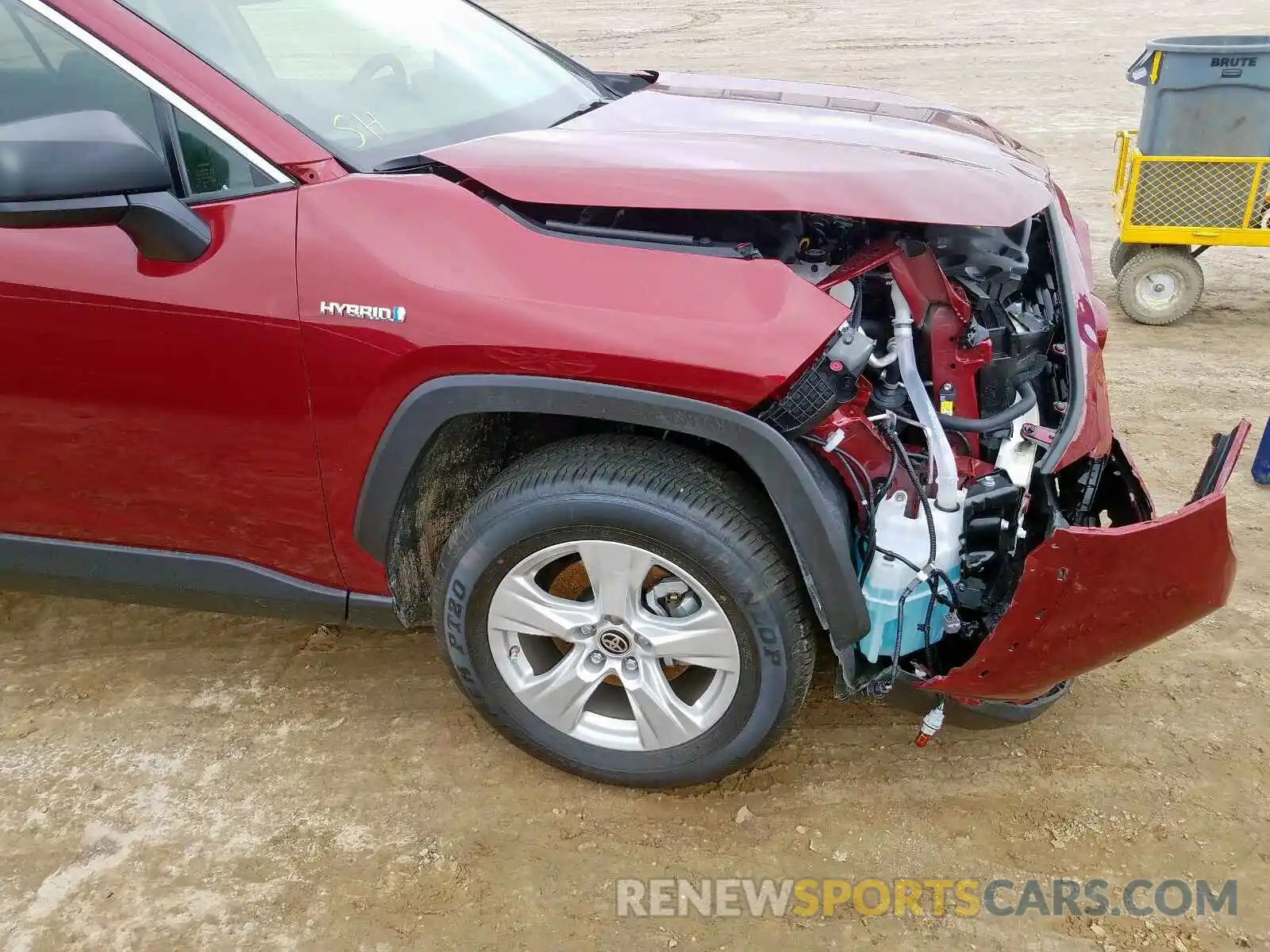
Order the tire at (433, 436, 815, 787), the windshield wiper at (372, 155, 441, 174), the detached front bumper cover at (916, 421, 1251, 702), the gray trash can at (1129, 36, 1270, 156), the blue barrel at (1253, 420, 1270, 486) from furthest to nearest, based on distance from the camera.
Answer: the gray trash can at (1129, 36, 1270, 156)
the blue barrel at (1253, 420, 1270, 486)
the windshield wiper at (372, 155, 441, 174)
the tire at (433, 436, 815, 787)
the detached front bumper cover at (916, 421, 1251, 702)

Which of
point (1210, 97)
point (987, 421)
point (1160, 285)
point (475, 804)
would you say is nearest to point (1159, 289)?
point (1160, 285)

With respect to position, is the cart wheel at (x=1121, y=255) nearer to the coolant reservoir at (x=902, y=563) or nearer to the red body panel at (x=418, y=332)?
the red body panel at (x=418, y=332)

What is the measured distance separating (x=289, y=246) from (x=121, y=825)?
1.41m

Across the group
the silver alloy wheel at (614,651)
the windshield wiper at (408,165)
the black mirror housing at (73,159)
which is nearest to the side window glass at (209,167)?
the black mirror housing at (73,159)

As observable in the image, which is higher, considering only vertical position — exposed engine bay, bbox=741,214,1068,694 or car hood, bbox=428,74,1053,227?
car hood, bbox=428,74,1053,227

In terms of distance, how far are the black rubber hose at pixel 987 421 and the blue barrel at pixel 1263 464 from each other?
1906 mm

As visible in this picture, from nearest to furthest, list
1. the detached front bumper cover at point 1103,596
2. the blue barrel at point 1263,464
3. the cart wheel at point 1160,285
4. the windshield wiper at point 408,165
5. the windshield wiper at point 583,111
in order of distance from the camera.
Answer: the detached front bumper cover at point 1103,596 → the windshield wiper at point 408,165 → the windshield wiper at point 583,111 → the blue barrel at point 1263,464 → the cart wheel at point 1160,285

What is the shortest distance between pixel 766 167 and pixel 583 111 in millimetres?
882

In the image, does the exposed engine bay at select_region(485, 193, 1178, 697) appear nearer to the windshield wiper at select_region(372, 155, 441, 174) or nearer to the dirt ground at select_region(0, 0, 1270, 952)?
the windshield wiper at select_region(372, 155, 441, 174)

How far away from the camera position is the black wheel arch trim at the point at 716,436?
6.42 ft

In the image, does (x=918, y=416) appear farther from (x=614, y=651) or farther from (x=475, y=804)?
(x=475, y=804)

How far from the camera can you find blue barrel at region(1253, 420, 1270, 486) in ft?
11.7

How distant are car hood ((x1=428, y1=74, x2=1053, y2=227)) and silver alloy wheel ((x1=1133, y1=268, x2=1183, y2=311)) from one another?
2.91 metres

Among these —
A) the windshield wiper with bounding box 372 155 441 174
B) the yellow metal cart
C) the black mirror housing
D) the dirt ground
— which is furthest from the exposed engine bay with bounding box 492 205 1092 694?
the yellow metal cart
